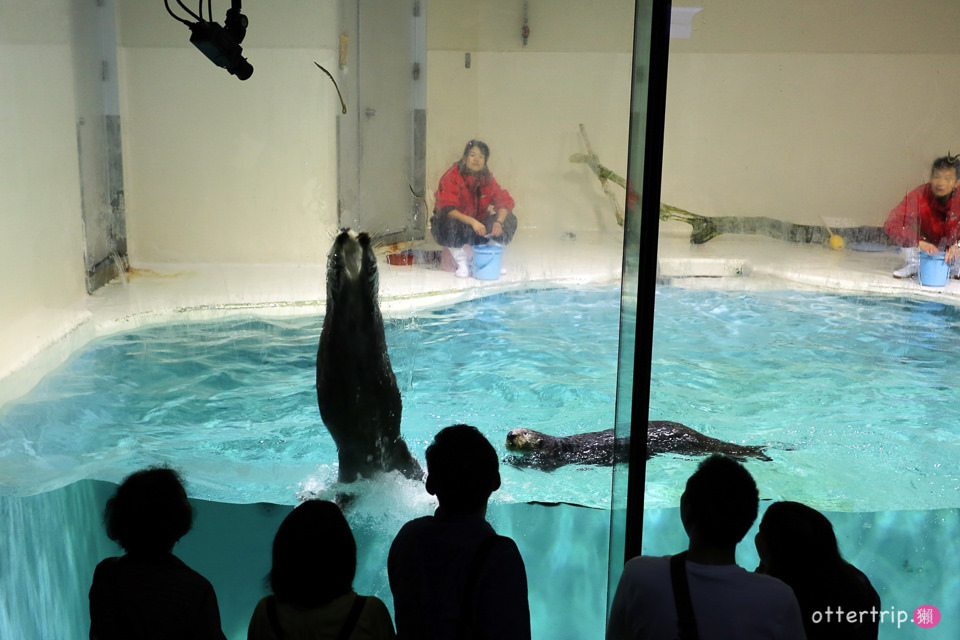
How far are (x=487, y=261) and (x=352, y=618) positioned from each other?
2410 mm

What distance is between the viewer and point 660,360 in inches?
128

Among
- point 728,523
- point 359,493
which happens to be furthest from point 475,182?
point 728,523

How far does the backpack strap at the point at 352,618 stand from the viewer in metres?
1.44

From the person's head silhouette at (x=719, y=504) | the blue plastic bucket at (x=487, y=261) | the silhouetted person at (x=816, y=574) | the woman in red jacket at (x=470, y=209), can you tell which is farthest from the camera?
the blue plastic bucket at (x=487, y=261)

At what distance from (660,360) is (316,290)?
160cm

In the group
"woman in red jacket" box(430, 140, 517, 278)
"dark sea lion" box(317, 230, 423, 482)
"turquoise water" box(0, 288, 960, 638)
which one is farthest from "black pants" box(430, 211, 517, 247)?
"dark sea lion" box(317, 230, 423, 482)

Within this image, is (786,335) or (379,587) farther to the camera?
(786,335)

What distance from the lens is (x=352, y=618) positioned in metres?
1.46

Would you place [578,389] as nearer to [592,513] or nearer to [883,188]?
[592,513]

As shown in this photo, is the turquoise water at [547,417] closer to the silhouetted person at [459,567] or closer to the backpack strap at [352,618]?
the silhouetted person at [459,567]

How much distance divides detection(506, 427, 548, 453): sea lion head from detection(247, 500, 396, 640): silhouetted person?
176 cm

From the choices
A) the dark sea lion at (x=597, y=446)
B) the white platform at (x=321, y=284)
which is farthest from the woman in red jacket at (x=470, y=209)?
the dark sea lion at (x=597, y=446)

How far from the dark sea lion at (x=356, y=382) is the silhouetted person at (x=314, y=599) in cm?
155

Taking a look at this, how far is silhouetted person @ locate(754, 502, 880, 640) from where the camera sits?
1.60m
